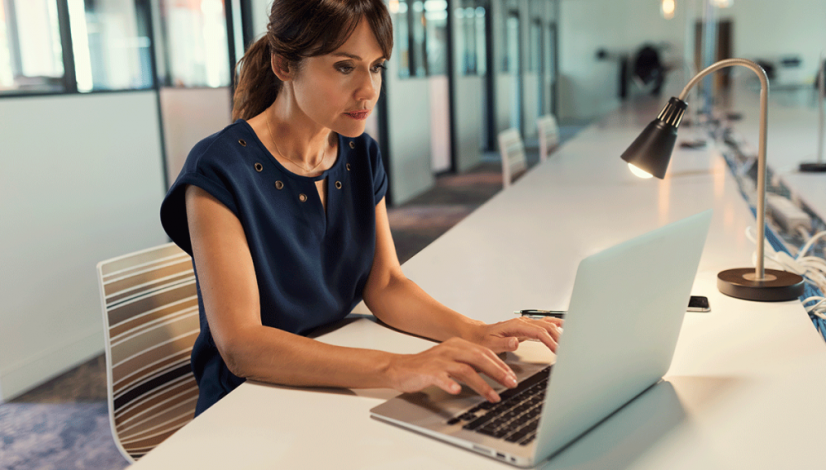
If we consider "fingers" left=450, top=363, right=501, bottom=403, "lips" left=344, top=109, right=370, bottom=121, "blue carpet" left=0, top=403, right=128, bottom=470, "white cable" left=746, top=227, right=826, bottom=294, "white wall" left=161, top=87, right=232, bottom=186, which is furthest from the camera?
"white wall" left=161, top=87, right=232, bottom=186

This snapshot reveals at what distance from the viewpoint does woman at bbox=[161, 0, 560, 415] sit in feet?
2.93

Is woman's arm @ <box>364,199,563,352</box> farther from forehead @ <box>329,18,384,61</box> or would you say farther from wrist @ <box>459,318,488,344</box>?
forehead @ <box>329,18,384,61</box>

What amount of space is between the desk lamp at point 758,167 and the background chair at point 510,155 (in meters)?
1.99

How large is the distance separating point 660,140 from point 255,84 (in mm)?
736

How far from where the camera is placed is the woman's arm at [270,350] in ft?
2.66

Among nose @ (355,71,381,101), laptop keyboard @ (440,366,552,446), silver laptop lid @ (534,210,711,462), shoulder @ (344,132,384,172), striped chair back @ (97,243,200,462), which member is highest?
nose @ (355,71,381,101)

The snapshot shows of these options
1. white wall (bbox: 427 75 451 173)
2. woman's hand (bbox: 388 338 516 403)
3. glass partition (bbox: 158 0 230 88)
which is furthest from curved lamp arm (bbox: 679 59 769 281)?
white wall (bbox: 427 75 451 173)

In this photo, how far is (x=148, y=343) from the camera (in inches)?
53.3

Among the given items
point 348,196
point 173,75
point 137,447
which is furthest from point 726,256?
point 173,75

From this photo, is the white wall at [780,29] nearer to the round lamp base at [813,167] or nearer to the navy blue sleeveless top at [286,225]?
the round lamp base at [813,167]

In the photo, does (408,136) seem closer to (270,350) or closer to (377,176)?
(377,176)

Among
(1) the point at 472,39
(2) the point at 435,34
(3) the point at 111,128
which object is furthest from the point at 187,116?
(1) the point at 472,39

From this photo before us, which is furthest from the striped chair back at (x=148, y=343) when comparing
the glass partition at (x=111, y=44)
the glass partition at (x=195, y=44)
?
the glass partition at (x=195, y=44)

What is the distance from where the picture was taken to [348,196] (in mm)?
1244
